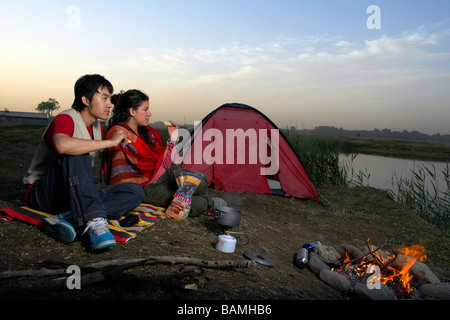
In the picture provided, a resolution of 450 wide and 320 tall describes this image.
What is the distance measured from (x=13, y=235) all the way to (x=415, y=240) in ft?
17.3

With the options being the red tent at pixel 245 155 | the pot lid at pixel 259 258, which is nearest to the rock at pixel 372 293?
the pot lid at pixel 259 258

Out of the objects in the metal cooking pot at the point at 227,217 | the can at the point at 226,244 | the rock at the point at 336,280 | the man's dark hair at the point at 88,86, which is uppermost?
the man's dark hair at the point at 88,86

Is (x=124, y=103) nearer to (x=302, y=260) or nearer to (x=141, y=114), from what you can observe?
(x=141, y=114)

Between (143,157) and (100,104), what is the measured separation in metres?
0.83

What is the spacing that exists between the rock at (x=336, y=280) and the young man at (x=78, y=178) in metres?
1.87

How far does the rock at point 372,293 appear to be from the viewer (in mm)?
2658

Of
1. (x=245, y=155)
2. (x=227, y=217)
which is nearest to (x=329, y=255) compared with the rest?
(x=227, y=217)

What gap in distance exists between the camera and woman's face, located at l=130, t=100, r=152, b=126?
12.3 ft

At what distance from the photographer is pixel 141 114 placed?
3756mm

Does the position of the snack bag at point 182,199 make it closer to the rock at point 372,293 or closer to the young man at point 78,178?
the young man at point 78,178

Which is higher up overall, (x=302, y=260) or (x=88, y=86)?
(x=88, y=86)

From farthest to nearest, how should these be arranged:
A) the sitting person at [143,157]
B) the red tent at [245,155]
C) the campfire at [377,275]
Answer: the red tent at [245,155] → the sitting person at [143,157] → the campfire at [377,275]
